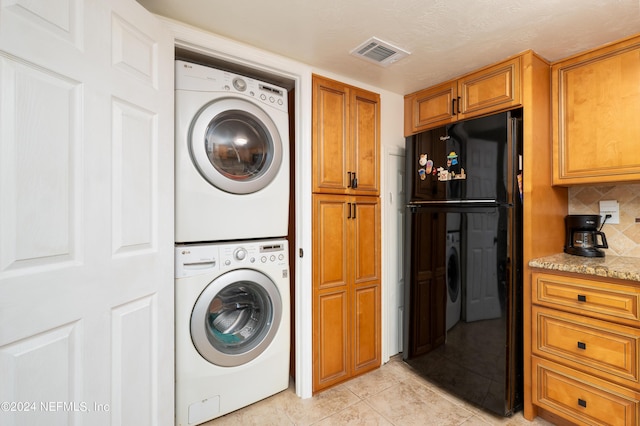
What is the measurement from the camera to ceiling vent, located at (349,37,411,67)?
1.71 meters

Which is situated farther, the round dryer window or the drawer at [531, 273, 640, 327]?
the round dryer window

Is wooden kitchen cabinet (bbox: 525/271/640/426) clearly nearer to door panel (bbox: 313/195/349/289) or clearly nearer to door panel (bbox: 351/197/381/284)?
door panel (bbox: 351/197/381/284)

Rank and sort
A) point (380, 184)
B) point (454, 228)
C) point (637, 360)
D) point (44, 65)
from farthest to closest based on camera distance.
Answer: point (380, 184) → point (454, 228) → point (637, 360) → point (44, 65)

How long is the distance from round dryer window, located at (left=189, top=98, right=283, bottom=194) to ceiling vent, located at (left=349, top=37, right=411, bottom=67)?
0.73 m

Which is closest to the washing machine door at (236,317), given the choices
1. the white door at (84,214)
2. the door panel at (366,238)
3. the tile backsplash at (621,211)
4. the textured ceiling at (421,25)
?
the white door at (84,214)

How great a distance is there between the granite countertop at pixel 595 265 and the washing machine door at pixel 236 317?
1663 mm

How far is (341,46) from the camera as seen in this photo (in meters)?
1.73

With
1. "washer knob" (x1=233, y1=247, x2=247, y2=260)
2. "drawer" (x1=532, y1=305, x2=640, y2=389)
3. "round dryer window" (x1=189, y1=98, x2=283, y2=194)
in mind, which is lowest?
"drawer" (x1=532, y1=305, x2=640, y2=389)

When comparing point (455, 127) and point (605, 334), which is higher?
point (455, 127)

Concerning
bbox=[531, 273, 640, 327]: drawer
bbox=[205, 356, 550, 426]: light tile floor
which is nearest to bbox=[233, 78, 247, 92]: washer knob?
bbox=[205, 356, 550, 426]: light tile floor

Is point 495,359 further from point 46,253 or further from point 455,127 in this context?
point 46,253

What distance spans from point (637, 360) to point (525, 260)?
628mm

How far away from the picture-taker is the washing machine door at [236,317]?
1.58 meters

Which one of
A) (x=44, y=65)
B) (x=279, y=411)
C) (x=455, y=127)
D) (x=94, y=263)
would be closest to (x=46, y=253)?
(x=94, y=263)
